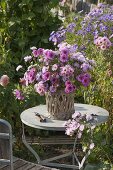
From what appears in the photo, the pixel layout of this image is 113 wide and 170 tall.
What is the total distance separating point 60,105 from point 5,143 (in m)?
0.90

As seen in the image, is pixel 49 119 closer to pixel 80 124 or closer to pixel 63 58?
pixel 80 124

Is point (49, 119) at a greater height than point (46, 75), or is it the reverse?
point (46, 75)

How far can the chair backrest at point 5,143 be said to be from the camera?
2.88m

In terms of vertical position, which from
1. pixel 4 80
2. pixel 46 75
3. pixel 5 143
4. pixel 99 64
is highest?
pixel 46 75

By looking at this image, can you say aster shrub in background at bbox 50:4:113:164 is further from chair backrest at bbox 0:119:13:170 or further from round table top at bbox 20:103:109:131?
chair backrest at bbox 0:119:13:170

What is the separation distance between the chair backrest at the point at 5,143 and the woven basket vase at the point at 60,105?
0.82 metres

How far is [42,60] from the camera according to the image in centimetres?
380

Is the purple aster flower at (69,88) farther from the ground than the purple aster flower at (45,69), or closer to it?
closer to it

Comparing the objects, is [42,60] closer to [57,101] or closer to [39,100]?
[57,101]

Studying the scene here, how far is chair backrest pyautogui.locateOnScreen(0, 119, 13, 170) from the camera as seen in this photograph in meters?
2.88

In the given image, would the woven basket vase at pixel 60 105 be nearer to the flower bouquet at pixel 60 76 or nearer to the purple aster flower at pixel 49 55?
the flower bouquet at pixel 60 76

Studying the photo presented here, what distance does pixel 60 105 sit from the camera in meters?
3.77

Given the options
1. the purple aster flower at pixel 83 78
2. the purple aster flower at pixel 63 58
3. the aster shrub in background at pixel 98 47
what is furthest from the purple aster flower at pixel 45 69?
the aster shrub in background at pixel 98 47

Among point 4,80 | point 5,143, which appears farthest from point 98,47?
point 5,143
